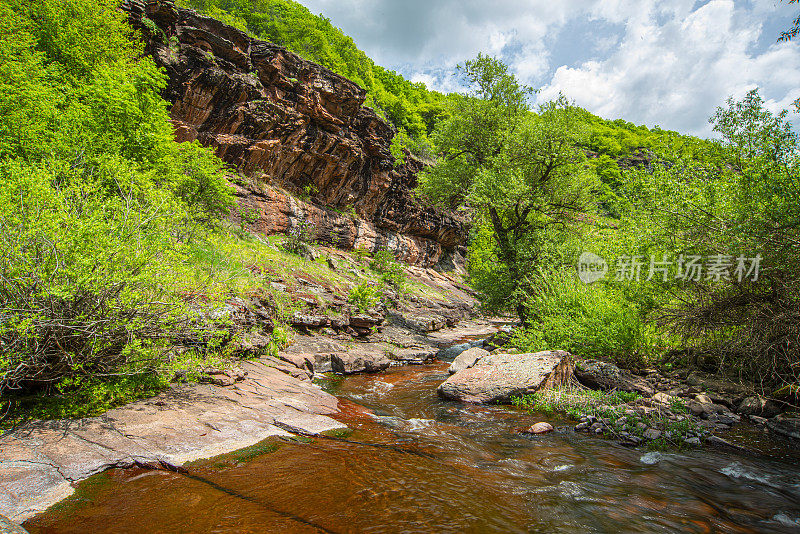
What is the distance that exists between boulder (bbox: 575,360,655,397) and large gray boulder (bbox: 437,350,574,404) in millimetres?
361

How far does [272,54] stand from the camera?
33.5 m

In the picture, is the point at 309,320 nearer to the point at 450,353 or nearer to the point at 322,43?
the point at 450,353

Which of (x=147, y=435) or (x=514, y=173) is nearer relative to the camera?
(x=147, y=435)

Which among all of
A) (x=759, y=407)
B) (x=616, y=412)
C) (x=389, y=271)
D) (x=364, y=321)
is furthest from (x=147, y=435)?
(x=389, y=271)

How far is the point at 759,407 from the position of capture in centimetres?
764

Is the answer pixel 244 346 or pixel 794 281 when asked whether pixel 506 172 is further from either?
pixel 244 346

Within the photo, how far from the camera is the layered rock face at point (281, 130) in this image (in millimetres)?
28891

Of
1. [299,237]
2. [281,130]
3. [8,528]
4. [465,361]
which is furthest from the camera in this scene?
[281,130]

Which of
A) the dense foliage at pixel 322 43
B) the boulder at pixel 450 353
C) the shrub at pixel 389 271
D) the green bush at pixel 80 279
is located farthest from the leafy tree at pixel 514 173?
the dense foliage at pixel 322 43

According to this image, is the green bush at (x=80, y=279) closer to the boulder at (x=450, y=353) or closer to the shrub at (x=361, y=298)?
the shrub at (x=361, y=298)

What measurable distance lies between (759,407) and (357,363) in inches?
446

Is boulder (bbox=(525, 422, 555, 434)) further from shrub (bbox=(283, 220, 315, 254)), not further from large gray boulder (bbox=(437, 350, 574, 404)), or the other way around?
shrub (bbox=(283, 220, 315, 254))

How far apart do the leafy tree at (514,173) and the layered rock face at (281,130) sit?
1886 cm

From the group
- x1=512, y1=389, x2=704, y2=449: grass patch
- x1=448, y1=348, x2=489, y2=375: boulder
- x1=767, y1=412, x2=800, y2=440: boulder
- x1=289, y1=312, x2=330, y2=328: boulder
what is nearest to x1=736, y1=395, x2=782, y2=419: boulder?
x1=767, y1=412, x2=800, y2=440: boulder
